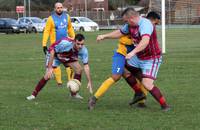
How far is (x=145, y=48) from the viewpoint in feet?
32.5

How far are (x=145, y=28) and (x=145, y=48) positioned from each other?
400mm

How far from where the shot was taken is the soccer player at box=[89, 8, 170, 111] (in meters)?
9.66

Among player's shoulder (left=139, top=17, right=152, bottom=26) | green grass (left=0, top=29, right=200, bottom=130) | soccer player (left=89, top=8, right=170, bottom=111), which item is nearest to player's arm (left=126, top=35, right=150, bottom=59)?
soccer player (left=89, top=8, right=170, bottom=111)

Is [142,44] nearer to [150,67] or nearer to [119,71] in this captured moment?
[150,67]

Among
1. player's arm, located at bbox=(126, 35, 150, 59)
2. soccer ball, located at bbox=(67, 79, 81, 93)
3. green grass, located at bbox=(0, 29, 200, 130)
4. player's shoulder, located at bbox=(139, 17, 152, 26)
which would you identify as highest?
player's shoulder, located at bbox=(139, 17, 152, 26)

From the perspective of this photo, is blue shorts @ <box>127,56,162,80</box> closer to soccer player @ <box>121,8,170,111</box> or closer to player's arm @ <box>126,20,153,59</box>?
soccer player @ <box>121,8,170,111</box>

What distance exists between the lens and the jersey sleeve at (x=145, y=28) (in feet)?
31.6

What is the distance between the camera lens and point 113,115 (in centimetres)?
962

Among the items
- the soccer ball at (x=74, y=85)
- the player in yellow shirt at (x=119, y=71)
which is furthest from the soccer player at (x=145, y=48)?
the soccer ball at (x=74, y=85)

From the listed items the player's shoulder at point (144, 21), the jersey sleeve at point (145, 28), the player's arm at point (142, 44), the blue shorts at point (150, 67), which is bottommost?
the blue shorts at point (150, 67)

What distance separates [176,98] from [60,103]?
7.58 feet

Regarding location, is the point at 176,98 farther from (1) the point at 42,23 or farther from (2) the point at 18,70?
(1) the point at 42,23

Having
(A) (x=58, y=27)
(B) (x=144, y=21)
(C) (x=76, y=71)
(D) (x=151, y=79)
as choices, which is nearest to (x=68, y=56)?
(C) (x=76, y=71)

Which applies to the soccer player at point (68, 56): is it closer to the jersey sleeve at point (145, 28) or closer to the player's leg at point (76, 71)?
the player's leg at point (76, 71)
